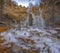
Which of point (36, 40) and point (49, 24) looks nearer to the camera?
point (36, 40)

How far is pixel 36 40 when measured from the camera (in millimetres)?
3762

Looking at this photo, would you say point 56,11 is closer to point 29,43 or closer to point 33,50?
point 29,43

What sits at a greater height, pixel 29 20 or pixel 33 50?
pixel 29 20

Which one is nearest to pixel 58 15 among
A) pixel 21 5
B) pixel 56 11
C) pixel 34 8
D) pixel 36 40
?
pixel 56 11

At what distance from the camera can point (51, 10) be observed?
6.12m

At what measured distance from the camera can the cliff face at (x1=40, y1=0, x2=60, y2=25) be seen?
6012mm

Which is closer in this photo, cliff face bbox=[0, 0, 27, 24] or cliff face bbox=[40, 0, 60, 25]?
cliff face bbox=[0, 0, 27, 24]

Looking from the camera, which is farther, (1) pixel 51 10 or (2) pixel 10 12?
(1) pixel 51 10

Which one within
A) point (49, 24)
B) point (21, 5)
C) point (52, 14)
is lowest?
point (49, 24)

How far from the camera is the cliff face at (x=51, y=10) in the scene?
6.01 m

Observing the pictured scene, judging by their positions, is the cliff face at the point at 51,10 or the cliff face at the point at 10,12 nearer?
the cliff face at the point at 10,12

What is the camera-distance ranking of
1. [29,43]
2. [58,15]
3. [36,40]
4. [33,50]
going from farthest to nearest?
[58,15] → [36,40] → [29,43] → [33,50]

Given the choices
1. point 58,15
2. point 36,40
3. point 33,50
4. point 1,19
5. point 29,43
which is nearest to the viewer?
point 33,50

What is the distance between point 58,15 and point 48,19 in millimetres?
426
